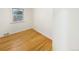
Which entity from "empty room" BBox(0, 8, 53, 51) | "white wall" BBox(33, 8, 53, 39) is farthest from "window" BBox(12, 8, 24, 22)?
"white wall" BBox(33, 8, 53, 39)

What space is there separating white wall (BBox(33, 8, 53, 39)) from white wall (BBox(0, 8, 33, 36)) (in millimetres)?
71

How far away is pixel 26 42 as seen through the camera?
132 centimetres

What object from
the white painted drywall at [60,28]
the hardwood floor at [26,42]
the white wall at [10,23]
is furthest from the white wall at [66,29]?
the white wall at [10,23]

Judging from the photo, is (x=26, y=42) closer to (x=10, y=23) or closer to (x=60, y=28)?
(x=10, y=23)

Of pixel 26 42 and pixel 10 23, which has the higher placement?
pixel 10 23

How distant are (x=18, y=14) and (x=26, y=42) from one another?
35 cm

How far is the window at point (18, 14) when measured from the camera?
1.25 meters

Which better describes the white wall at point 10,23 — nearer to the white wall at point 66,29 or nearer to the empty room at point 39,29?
the empty room at point 39,29

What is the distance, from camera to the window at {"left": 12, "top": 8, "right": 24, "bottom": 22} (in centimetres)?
125

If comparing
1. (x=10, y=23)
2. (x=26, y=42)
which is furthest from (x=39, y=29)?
(x=10, y=23)

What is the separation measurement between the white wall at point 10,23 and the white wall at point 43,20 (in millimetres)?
71

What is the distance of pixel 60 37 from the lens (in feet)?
4.35

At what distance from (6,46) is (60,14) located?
73 centimetres
